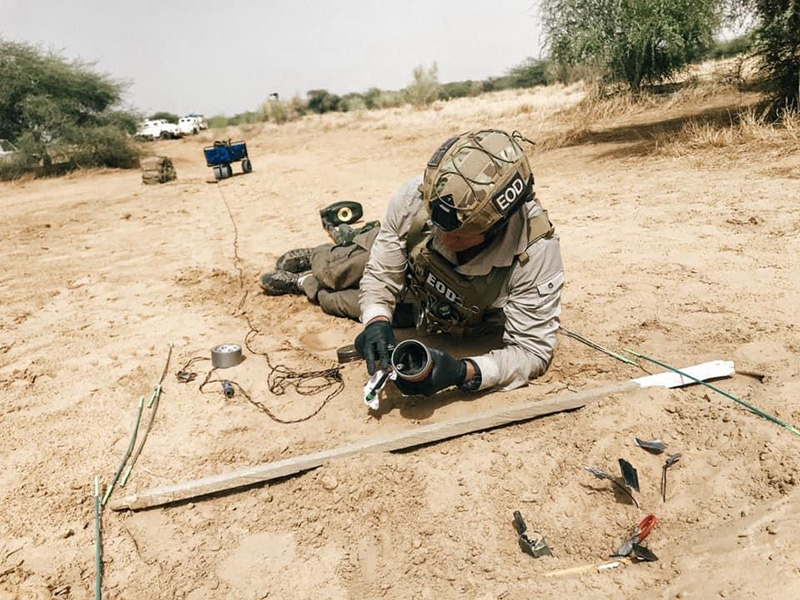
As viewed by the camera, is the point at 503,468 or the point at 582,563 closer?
the point at 582,563

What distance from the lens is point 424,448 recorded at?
7.95 ft

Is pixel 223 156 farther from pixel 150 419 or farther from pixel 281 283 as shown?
pixel 150 419

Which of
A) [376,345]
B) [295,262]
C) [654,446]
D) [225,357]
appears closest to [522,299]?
[376,345]

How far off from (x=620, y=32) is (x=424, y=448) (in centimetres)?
1343

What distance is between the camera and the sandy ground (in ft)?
6.16

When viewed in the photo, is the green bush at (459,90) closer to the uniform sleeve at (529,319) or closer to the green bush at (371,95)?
the green bush at (371,95)

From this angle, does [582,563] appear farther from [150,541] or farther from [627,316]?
[627,316]

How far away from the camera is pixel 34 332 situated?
4016 mm

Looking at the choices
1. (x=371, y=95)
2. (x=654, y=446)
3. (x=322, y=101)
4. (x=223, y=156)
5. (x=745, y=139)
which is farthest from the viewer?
(x=371, y=95)

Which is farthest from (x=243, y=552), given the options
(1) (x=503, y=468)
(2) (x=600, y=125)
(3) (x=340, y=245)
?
(2) (x=600, y=125)

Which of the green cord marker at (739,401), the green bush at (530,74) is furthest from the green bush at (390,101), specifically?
the green cord marker at (739,401)

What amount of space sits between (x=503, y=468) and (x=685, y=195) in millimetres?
4252

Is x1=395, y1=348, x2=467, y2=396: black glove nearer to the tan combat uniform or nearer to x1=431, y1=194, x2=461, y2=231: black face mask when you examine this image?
the tan combat uniform

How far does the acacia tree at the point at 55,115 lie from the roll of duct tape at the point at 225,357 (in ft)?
46.5
